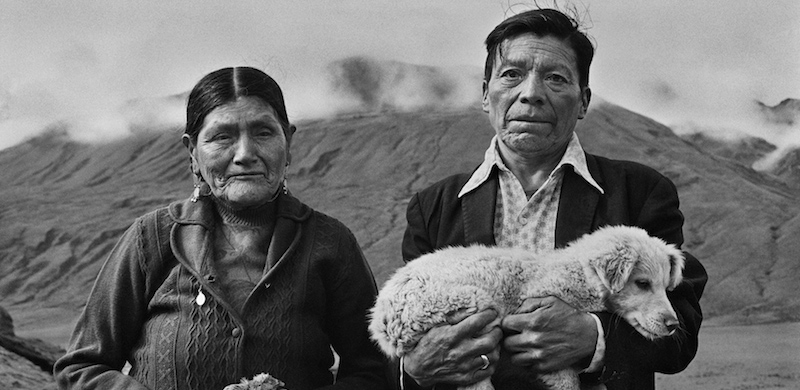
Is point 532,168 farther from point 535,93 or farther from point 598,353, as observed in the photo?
point 598,353

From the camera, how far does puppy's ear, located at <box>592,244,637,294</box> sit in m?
1.91

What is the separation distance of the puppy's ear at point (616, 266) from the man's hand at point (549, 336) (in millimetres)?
112

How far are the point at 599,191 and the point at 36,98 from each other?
7611mm

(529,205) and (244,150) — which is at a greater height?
(244,150)

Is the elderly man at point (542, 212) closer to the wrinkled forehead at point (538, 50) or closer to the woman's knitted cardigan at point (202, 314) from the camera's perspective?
the wrinkled forehead at point (538, 50)

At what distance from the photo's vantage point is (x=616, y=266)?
75.8 inches

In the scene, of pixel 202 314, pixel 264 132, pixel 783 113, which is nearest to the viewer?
pixel 202 314

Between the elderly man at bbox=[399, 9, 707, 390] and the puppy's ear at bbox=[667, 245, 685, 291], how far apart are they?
0.06 m

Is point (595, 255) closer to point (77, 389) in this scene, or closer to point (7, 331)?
point (77, 389)

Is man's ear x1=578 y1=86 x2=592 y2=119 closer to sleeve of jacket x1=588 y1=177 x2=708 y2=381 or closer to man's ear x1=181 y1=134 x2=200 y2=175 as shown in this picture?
sleeve of jacket x1=588 y1=177 x2=708 y2=381

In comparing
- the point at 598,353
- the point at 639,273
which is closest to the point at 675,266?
the point at 639,273

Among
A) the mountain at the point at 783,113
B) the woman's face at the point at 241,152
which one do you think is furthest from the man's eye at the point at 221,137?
the mountain at the point at 783,113

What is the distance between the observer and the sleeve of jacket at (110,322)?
1.95 meters

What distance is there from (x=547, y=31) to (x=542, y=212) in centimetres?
51
